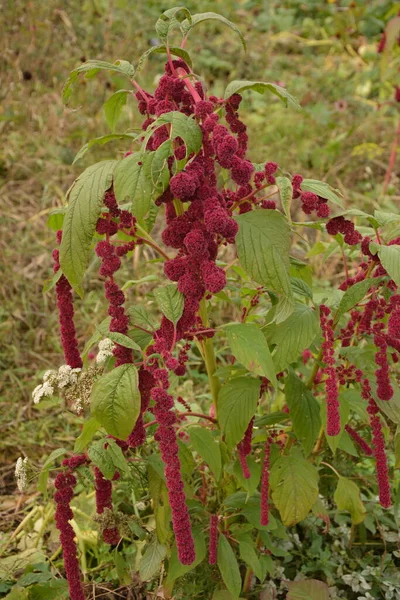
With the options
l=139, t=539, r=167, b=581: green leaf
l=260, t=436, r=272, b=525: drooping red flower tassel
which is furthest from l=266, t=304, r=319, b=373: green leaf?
l=139, t=539, r=167, b=581: green leaf

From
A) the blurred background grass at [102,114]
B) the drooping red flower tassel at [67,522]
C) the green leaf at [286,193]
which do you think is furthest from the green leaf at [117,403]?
the blurred background grass at [102,114]

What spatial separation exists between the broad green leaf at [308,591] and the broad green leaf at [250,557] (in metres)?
0.07

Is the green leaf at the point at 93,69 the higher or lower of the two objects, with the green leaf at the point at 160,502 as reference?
higher

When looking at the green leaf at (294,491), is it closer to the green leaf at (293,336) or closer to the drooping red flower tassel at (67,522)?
the green leaf at (293,336)

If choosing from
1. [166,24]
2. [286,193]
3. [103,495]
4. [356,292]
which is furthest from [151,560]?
[166,24]

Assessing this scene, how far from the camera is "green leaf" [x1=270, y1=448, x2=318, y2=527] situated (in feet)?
4.04

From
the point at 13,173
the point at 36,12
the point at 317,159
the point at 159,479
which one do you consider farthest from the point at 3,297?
the point at 36,12

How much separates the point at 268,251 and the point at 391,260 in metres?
0.19

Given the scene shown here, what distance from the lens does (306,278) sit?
1.33 meters

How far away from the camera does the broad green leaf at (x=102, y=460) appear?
1.07m

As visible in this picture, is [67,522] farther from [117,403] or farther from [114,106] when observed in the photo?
[114,106]

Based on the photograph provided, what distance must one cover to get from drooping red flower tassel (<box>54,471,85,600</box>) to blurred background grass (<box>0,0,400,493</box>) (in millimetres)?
893

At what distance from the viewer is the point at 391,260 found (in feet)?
3.23

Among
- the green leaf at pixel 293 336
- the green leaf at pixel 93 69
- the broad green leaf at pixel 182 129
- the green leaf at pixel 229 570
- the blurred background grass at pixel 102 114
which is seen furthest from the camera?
the blurred background grass at pixel 102 114
